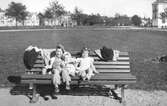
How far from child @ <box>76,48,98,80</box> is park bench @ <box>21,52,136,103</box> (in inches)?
5.1

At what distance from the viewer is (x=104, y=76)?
662 cm

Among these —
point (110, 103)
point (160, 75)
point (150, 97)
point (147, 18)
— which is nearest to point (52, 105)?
point (110, 103)

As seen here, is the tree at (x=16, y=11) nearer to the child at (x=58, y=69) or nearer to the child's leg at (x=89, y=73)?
the child at (x=58, y=69)

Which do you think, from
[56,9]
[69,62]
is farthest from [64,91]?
[56,9]

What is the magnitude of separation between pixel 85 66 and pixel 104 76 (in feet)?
1.75

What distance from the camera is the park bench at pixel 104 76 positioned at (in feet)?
21.3

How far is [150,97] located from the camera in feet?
23.4

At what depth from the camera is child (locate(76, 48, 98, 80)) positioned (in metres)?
A: 6.61

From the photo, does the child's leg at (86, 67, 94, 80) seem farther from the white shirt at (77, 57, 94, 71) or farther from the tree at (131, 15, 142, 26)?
the tree at (131, 15, 142, 26)

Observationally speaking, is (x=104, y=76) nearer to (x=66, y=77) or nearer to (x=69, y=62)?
(x=66, y=77)

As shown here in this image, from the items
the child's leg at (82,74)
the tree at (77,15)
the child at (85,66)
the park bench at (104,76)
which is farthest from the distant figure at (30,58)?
the tree at (77,15)

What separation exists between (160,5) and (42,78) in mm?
99068

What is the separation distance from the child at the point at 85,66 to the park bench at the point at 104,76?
0.13 meters

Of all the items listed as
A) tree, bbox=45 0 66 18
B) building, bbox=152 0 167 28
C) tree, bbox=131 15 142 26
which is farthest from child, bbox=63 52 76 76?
tree, bbox=131 15 142 26
